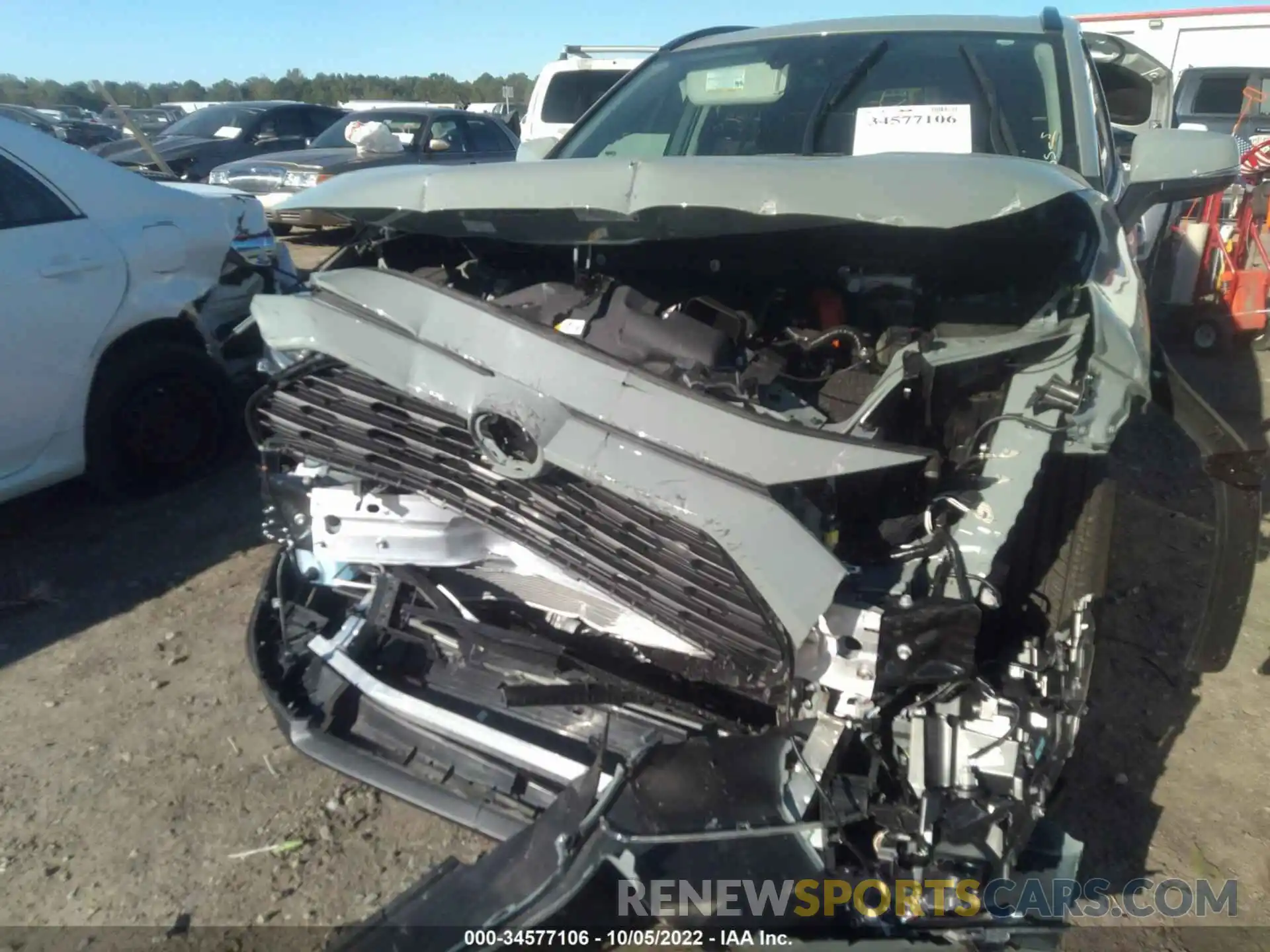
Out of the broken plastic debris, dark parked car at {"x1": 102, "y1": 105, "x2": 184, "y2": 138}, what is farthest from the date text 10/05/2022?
dark parked car at {"x1": 102, "y1": 105, "x2": 184, "y2": 138}

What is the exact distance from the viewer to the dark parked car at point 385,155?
960 centimetres

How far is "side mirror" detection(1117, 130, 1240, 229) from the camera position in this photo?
2719mm

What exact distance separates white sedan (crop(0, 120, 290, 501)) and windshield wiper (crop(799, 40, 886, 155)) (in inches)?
104

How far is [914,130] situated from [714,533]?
5.67 ft

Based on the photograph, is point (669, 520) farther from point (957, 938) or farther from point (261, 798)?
point (261, 798)

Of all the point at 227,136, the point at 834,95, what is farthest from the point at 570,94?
the point at 834,95

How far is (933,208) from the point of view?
1906 millimetres

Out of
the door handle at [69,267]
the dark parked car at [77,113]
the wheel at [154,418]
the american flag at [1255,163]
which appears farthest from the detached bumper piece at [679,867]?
the dark parked car at [77,113]

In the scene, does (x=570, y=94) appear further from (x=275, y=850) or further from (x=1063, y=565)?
(x=275, y=850)

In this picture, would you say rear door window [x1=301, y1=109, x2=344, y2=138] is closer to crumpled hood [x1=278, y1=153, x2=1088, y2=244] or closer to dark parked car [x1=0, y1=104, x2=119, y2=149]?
dark parked car [x1=0, y1=104, x2=119, y2=149]

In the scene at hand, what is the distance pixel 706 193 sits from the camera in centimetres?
200

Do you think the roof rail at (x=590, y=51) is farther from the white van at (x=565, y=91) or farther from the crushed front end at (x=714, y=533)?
the crushed front end at (x=714, y=533)

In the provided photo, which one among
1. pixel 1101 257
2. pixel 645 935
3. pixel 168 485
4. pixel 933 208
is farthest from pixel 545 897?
pixel 168 485

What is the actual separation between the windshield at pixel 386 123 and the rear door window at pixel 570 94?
66.2 inches
